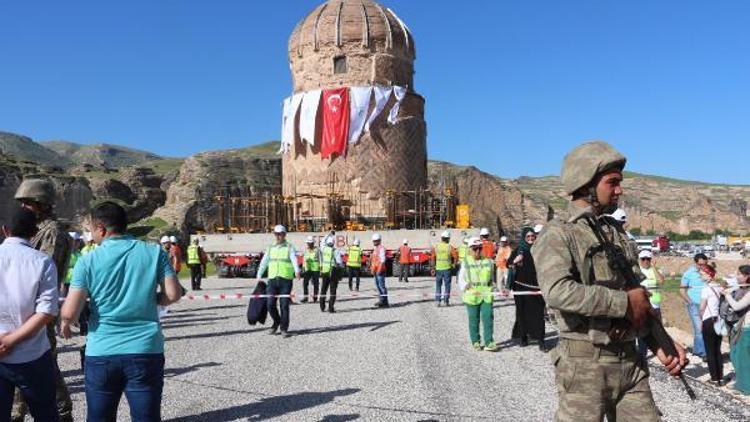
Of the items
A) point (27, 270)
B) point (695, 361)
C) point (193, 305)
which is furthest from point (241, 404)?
point (193, 305)

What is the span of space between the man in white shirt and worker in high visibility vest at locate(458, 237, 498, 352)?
6.47 m

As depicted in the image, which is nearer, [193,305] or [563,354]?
[563,354]

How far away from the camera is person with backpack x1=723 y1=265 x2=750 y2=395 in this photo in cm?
742

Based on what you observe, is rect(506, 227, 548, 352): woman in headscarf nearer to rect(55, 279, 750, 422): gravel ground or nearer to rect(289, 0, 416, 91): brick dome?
rect(55, 279, 750, 422): gravel ground

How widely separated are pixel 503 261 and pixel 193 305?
7.48m

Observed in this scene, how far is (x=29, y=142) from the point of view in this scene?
596 ft

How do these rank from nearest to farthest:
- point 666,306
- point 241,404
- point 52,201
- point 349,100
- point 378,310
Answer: point 52,201 < point 241,404 < point 378,310 < point 666,306 < point 349,100

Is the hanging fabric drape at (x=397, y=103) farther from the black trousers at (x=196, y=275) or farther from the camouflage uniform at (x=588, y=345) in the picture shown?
the camouflage uniform at (x=588, y=345)

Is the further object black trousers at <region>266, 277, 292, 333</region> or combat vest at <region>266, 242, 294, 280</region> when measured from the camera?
combat vest at <region>266, 242, 294, 280</region>

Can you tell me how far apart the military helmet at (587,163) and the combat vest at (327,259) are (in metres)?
11.4

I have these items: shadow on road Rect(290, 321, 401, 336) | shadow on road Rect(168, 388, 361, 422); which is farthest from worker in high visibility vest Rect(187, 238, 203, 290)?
shadow on road Rect(168, 388, 361, 422)

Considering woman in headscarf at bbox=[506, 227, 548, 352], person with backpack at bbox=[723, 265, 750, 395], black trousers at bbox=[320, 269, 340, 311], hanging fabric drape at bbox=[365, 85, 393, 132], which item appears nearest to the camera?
person with backpack at bbox=[723, 265, 750, 395]

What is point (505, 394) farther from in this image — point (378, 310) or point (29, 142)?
point (29, 142)

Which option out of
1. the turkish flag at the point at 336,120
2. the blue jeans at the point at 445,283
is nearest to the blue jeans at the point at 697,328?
the blue jeans at the point at 445,283
